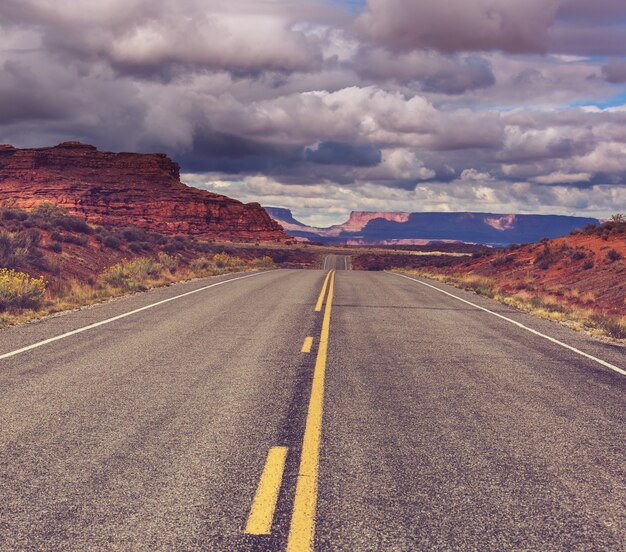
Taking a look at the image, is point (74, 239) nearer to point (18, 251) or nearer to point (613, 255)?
point (18, 251)

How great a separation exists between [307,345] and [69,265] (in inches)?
720

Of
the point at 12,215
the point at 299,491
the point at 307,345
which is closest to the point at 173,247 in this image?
the point at 12,215

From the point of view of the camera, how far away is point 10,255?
2023 cm

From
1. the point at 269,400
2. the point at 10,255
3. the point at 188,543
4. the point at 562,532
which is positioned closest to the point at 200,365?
the point at 269,400

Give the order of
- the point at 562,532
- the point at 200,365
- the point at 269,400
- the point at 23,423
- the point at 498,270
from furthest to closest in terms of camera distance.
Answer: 1. the point at 498,270
2. the point at 200,365
3. the point at 269,400
4. the point at 23,423
5. the point at 562,532

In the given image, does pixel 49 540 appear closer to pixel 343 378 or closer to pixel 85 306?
pixel 343 378

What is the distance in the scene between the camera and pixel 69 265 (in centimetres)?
2450

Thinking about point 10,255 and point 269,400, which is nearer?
point 269,400

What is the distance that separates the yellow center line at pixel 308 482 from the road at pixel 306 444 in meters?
0.02

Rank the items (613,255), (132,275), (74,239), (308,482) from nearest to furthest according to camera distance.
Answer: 1. (308,482)
2. (132,275)
3. (74,239)
4. (613,255)

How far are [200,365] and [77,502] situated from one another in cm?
417

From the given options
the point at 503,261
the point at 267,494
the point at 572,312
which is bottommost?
the point at 267,494

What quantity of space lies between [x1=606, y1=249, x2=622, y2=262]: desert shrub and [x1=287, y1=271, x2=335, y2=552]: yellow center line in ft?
89.2

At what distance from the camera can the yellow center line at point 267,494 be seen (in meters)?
3.48
